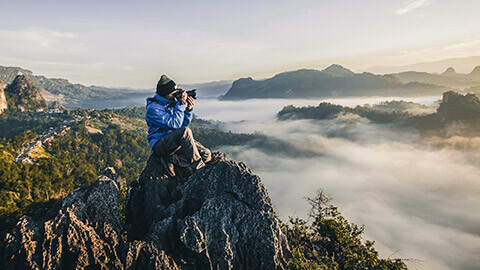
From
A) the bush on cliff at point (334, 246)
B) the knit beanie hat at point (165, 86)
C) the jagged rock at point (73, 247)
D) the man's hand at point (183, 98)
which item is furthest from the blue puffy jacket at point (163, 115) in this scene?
the bush on cliff at point (334, 246)

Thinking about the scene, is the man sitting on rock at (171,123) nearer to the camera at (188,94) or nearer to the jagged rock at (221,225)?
the camera at (188,94)

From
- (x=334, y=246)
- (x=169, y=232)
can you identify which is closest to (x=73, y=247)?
(x=169, y=232)

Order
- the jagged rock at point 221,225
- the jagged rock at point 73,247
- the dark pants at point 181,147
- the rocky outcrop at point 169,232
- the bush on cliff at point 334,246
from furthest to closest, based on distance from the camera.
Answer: the bush on cliff at point 334,246, the dark pants at point 181,147, the jagged rock at point 221,225, the rocky outcrop at point 169,232, the jagged rock at point 73,247

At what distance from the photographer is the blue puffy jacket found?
9.98m

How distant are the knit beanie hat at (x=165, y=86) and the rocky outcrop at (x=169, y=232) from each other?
12.6ft

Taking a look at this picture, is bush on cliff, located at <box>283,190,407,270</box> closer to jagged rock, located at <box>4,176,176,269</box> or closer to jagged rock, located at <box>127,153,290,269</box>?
jagged rock, located at <box>127,153,290,269</box>

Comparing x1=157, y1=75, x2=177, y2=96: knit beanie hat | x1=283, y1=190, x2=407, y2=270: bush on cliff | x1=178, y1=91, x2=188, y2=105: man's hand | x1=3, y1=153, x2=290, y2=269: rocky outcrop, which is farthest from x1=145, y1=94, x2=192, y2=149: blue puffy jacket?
x1=283, y1=190, x2=407, y2=270: bush on cliff

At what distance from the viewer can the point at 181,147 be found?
1038cm

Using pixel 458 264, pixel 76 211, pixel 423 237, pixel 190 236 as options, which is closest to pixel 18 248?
pixel 76 211

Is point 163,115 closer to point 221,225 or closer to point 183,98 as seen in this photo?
point 183,98

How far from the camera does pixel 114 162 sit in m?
146

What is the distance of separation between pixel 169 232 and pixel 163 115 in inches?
188

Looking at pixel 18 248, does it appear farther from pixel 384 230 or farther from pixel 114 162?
pixel 384 230

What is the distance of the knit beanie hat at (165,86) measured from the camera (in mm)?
10203
